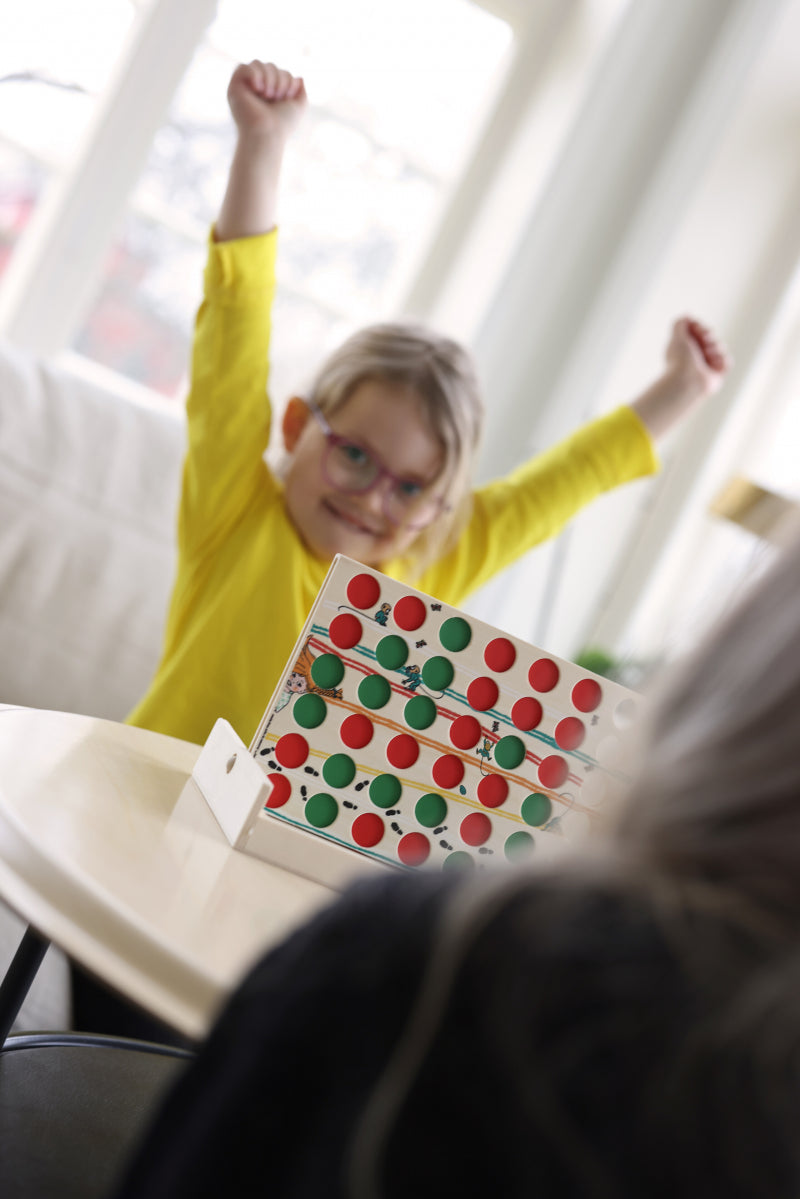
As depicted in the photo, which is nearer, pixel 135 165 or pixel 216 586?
pixel 216 586

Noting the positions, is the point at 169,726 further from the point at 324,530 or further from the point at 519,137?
the point at 519,137

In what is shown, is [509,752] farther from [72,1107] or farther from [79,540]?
[79,540]

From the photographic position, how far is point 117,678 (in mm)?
1503

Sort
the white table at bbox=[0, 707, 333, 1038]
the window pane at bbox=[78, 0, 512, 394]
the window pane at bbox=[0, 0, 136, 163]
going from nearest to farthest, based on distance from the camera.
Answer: the white table at bbox=[0, 707, 333, 1038] < the window pane at bbox=[0, 0, 136, 163] < the window pane at bbox=[78, 0, 512, 394]

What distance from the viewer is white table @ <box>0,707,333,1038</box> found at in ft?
1.73

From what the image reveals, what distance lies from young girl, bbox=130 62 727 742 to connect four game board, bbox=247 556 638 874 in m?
0.40

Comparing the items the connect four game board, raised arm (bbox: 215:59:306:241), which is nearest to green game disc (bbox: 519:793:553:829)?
the connect four game board

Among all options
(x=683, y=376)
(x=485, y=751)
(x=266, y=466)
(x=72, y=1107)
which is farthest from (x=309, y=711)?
(x=683, y=376)

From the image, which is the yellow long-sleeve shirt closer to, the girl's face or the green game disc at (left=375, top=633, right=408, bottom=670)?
the girl's face

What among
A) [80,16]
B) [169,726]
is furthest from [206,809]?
[80,16]

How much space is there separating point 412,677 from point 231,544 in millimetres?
526

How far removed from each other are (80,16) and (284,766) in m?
1.57

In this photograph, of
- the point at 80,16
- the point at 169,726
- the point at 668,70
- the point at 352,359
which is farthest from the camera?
the point at 668,70

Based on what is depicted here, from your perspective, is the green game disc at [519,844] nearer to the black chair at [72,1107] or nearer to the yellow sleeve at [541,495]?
the black chair at [72,1107]
